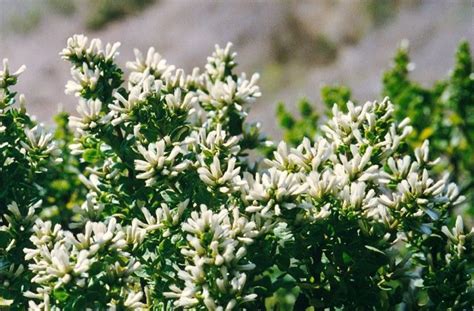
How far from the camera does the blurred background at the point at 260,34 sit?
8266 mm

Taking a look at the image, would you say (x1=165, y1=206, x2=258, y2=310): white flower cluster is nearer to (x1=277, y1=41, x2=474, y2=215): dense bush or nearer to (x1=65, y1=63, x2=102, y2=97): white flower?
(x1=65, y1=63, x2=102, y2=97): white flower

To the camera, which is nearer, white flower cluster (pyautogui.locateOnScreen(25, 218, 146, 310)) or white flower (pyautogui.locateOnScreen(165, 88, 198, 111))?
white flower cluster (pyautogui.locateOnScreen(25, 218, 146, 310))

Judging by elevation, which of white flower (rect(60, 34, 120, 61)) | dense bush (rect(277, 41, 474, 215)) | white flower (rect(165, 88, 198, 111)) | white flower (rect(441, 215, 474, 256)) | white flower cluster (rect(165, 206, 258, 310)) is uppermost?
dense bush (rect(277, 41, 474, 215))

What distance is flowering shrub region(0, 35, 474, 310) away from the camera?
2082 millimetres

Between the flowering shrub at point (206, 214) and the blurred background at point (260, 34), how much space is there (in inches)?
208

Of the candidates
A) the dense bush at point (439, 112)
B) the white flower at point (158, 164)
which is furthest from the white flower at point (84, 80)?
the dense bush at point (439, 112)

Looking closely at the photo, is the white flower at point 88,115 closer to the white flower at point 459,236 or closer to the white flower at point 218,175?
the white flower at point 218,175

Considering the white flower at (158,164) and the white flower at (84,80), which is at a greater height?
the white flower at (84,80)

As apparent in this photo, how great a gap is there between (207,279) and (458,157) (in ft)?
8.66

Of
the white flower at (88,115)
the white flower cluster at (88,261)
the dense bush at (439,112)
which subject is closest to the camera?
the white flower cluster at (88,261)

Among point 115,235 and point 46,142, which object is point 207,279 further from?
point 46,142

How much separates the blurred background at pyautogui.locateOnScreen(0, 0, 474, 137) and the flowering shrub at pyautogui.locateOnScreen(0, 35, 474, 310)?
528 cm

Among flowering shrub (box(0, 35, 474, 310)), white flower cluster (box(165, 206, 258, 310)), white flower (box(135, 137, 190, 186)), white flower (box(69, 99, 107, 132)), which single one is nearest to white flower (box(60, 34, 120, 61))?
flowering shrub (box(0, 35, 474, 310))

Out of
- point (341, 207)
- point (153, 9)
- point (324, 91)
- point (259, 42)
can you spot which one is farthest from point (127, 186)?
point (153, 9)
